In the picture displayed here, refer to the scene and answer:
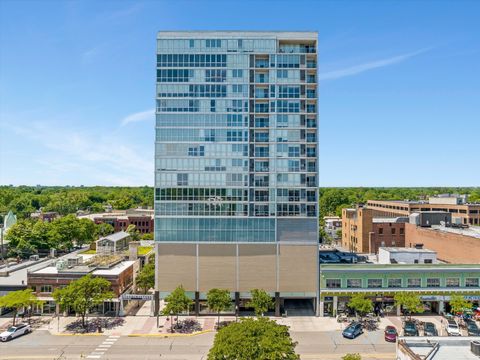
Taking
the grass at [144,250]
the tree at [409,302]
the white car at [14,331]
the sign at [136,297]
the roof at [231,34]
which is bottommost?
the white car at [14,331]

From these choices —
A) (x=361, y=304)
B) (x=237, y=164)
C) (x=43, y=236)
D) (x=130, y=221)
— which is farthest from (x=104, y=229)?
(x=361, y=304)

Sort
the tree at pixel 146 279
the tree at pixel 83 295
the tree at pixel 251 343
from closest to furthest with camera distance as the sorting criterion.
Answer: the tree at pixel 251 343, the tree at pixel 83 295, the tree at pixel 146 279

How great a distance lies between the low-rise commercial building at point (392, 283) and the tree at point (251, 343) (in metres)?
29.5

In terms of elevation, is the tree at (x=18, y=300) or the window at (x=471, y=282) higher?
the window at (x=471, y=282)

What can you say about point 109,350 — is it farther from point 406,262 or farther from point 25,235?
point 25,235

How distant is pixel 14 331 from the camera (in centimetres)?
5566

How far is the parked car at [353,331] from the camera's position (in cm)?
5575

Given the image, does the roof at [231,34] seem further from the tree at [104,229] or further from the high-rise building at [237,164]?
the tree at [104,229]

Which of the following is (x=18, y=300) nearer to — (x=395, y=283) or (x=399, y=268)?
(x=395, y=283)

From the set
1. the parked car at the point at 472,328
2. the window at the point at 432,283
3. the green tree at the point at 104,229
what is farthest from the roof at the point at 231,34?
the green tree at the point at 104,229

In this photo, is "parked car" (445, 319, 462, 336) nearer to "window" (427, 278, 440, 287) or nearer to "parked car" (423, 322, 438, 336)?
"parked car" (423, 322, 438, 336)

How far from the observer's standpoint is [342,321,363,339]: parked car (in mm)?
55750

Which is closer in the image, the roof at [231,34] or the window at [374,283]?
the window at [374,283]

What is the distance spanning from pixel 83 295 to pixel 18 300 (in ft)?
33.4
